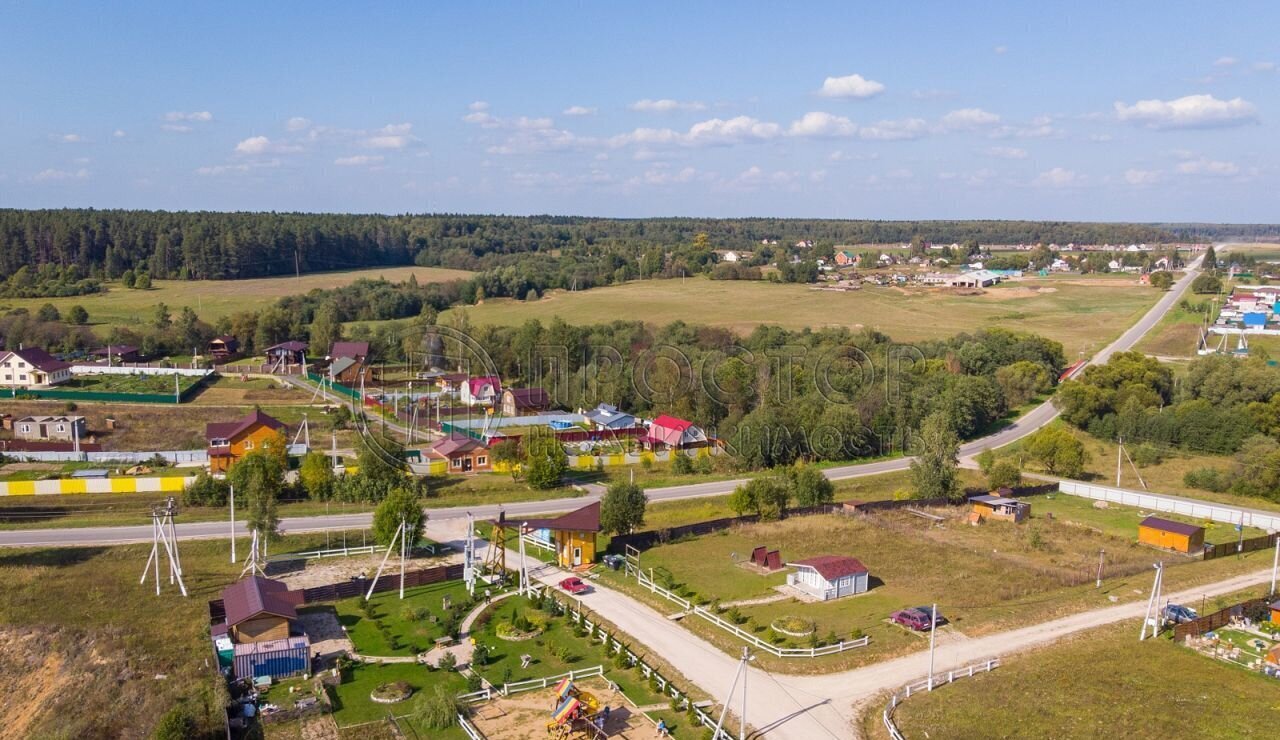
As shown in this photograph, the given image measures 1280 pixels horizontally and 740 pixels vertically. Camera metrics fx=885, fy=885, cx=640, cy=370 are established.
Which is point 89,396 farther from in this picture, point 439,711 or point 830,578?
point 830,578

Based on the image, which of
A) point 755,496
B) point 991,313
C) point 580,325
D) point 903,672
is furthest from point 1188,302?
point 903,672

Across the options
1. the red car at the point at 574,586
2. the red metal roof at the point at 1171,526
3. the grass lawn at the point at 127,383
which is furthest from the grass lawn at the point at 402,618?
the grass lawn at the point at 127,383

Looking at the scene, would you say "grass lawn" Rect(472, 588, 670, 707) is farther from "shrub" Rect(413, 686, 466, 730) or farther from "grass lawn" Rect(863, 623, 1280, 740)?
"grass lawn" Rect(863, 623, 1280, 740)

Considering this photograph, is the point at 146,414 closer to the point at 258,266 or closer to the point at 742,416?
the point at 742,416

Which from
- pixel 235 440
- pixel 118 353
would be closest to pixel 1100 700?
pixel 235 440

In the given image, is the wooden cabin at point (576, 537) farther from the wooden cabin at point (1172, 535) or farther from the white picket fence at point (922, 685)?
the wooden cabin at point (1172, 535)

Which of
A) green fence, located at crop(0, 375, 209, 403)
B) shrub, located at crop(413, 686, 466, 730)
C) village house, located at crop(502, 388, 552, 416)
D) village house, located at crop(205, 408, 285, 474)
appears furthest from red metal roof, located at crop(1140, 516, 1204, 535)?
green fence, located at crop(0, 375, 209, 403)
